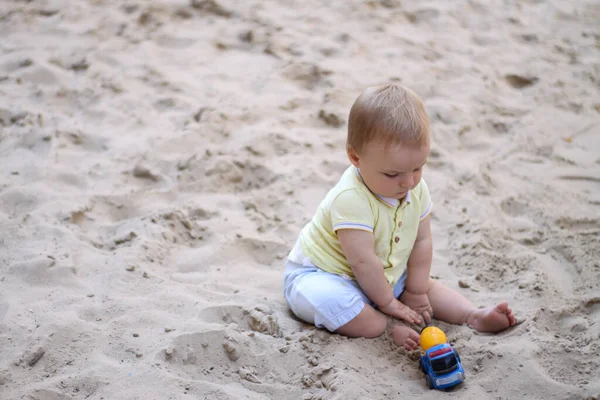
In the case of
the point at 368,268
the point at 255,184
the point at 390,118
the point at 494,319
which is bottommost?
the point at 255,184

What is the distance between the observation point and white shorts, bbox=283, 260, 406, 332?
88.9 inches

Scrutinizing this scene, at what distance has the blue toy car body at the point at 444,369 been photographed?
2002mm

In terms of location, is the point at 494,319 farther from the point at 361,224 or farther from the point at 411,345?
the point at 361,224

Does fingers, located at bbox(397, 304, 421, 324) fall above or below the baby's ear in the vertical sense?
below

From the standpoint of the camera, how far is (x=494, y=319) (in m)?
2.28

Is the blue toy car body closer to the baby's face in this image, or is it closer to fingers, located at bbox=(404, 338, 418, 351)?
fingers, located at bbox=(404, 338, 418, 351)

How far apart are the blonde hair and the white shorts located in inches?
20.6

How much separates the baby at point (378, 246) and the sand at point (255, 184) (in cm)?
9

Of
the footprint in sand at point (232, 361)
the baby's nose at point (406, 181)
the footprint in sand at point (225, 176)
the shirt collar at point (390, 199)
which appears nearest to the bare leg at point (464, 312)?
the shirt collar at point (390, 199)

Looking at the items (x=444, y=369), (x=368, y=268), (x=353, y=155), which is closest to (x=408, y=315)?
(x=368, y=268)

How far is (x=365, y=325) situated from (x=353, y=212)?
1.34 feet

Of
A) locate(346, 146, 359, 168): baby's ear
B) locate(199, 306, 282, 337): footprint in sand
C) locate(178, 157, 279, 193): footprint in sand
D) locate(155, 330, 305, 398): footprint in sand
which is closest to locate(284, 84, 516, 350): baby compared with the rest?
locate(346, 146, 359, 168): baby's ear

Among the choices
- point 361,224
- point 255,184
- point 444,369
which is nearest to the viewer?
point 444,369

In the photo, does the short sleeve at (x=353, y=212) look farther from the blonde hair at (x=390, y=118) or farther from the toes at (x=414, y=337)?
the toes at (x=414, y=337)
